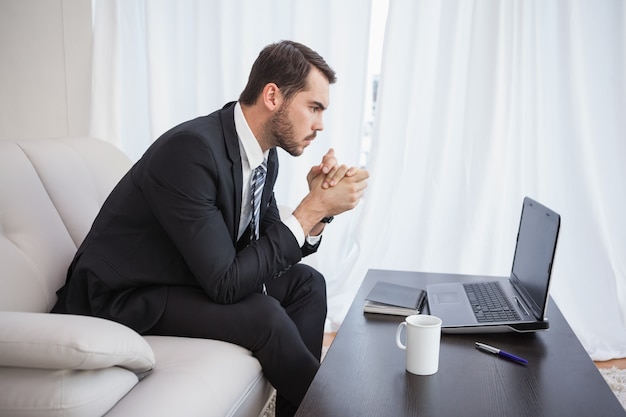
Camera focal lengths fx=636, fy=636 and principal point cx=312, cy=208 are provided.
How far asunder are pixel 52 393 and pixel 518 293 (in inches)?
46.7

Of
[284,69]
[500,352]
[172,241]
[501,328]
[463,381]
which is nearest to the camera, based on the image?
[463,381]

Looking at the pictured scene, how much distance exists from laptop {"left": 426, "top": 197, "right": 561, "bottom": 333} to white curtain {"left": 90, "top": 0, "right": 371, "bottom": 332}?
1.22 metres

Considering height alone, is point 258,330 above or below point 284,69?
below

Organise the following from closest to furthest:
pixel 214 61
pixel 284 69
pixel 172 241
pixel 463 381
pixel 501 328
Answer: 1. pixel 463 381
2. pixel 501 328
3. pixel 172 241
4. pixel 284 69
5. pixel 214 61

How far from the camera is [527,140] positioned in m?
2.75

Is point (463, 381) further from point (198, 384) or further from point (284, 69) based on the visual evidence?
point (284, 69)

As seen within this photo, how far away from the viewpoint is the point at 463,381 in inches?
47.8

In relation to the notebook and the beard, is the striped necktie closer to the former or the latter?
the beard

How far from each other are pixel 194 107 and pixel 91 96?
50 cm

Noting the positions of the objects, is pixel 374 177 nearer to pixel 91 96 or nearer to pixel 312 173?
pixel 312 173

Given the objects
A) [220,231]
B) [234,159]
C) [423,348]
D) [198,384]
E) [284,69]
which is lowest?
[198,384]

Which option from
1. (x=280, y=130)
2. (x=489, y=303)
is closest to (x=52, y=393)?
(x=280, y=130)

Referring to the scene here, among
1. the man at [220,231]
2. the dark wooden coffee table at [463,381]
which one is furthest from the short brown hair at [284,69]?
the dark wooden coffee table at [463,381]

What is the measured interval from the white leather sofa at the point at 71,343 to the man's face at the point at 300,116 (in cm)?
59
